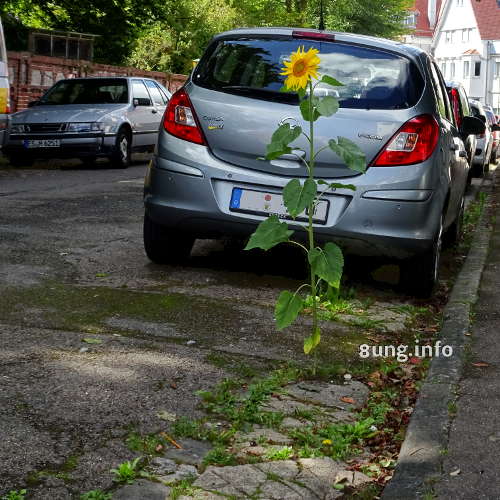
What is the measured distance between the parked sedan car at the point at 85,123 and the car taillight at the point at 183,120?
11.7 meters

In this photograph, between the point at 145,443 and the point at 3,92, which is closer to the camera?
the point at 145,443

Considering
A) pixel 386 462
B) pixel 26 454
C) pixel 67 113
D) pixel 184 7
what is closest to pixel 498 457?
pixel 386 462

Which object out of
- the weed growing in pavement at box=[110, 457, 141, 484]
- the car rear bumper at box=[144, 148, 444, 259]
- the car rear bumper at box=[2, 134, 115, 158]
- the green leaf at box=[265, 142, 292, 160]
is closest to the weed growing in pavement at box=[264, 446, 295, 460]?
the weed growing in pavement at box=[110, 457, 141, 484]

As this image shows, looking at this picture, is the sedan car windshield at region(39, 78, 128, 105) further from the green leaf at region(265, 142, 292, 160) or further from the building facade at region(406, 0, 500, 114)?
the building facade at region(406, 0, 500, 114)

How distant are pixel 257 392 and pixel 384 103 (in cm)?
289

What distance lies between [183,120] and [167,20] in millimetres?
27809

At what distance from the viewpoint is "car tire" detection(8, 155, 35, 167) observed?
1917 cm

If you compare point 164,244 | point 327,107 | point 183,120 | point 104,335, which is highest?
point 327,107

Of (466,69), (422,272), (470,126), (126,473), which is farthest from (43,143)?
(466,69)

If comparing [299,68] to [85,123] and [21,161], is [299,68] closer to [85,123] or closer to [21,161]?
[85,123]

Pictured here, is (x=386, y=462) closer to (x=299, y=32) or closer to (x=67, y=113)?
(x=299, y=32)

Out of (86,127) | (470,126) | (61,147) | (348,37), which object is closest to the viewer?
(348,37)

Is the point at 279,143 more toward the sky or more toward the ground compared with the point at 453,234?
more toward the sky

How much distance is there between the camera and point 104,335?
5.66m
